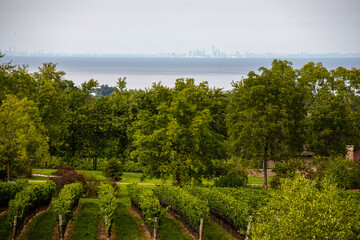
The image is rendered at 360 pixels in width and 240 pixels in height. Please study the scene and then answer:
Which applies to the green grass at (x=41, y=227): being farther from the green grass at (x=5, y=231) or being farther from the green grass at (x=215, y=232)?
the green grass at (x=215, y=232)

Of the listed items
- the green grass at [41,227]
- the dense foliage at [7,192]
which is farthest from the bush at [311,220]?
the dense foliage at [7,192]

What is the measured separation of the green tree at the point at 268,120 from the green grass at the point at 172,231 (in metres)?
16.2

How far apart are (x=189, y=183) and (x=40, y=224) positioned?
14378 mm

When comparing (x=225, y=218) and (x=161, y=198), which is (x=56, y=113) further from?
(x=225, y=218)

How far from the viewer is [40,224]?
22766 mm

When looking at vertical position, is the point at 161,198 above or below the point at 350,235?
below

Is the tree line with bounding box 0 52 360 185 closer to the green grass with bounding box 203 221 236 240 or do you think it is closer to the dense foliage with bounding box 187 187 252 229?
the dense foliage with bounding box 187 187 252 229

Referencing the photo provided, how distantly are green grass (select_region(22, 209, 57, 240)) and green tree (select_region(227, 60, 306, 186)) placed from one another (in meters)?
21.3

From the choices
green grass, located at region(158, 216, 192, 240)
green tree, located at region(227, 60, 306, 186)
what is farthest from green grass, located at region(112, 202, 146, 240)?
green tree, located at region(227, 60, 306, 186)

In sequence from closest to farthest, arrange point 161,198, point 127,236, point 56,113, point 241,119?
point 127,236 < point 161,198 < point 241,119 < point 56,113

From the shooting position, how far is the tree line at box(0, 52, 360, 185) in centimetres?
3303

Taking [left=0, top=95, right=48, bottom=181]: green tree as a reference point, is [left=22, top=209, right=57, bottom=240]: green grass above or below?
below

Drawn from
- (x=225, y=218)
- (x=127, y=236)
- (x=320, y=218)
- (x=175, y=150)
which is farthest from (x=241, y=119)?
(x=320, y=218)

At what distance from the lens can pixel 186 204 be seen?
78.9 feet
